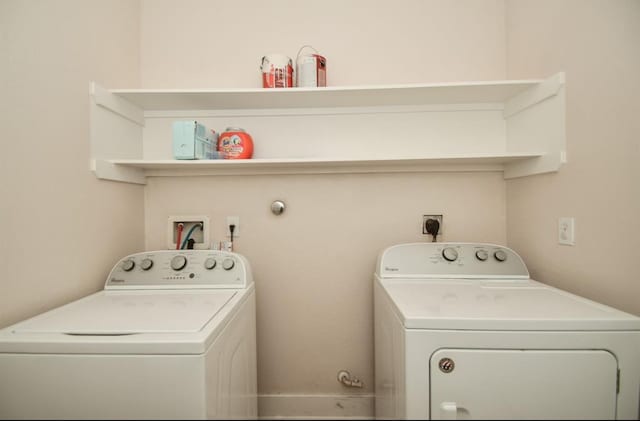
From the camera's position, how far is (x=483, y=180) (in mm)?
1646

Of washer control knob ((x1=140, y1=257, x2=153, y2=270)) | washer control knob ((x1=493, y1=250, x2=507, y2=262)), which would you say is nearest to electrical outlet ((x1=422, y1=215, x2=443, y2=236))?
washer control knob ((x1=493, y1=250, x2=507, y2=262))

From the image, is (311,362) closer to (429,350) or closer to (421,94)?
(429,350)

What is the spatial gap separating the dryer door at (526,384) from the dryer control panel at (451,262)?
530mm

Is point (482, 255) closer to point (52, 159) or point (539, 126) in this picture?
point (539, 126)

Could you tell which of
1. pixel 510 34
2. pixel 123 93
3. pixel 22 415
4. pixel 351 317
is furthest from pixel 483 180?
pixel 22 415

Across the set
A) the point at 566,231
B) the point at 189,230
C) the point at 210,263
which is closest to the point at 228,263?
the point at 210,263

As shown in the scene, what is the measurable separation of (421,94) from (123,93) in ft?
4.73

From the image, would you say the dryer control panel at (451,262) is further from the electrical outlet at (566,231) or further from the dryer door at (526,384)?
the dryer door at (526,384)

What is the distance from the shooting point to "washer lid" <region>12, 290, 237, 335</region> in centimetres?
85

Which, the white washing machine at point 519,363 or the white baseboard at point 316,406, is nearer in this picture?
the white washing machine at point 519,363

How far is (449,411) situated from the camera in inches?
34.1

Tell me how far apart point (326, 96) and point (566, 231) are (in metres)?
1.20

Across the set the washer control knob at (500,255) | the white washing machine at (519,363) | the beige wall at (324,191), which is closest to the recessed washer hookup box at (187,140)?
the beige wall at (324,191)

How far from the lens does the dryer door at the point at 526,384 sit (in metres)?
0.85
